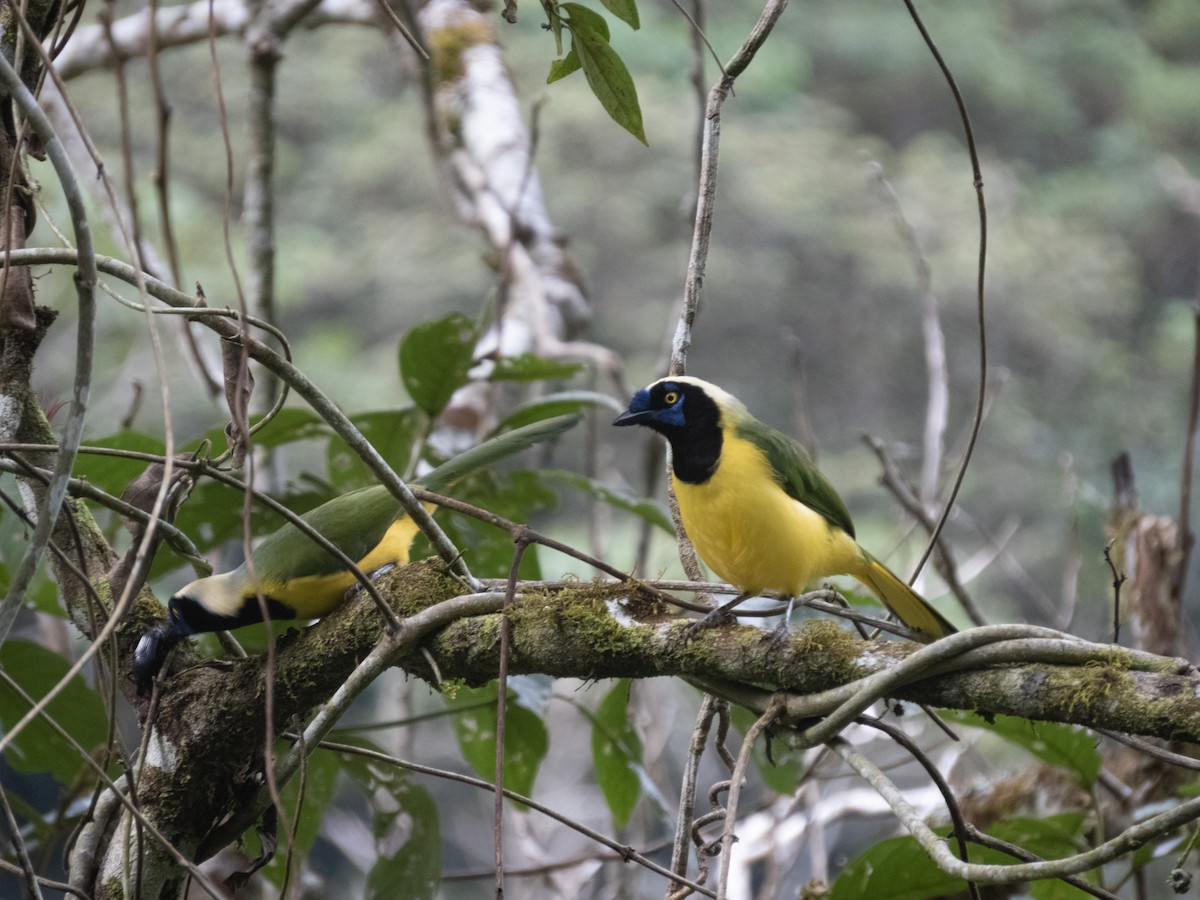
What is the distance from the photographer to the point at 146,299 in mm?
1620

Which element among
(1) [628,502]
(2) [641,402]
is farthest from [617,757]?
(2) [641,402]

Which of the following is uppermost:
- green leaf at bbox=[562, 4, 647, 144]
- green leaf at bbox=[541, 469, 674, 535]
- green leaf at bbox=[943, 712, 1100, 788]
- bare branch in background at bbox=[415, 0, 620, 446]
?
bare branch in background at bbox=[415, 0, 620, 446]

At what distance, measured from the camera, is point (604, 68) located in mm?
2033

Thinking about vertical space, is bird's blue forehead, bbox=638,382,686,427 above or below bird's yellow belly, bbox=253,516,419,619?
above

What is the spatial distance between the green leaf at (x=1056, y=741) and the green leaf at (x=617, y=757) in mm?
854

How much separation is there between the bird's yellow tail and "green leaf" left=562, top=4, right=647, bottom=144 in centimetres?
120

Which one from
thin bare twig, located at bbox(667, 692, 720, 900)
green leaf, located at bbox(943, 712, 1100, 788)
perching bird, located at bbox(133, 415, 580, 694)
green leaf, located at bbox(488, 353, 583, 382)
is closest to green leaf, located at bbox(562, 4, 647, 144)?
perching bird, located at bbox(133, 415, 580, 694)

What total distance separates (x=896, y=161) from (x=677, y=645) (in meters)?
17.1

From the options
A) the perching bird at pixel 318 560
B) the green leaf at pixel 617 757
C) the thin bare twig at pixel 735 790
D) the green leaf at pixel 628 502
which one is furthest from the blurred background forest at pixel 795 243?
the thin bare twig at pixel 735 790

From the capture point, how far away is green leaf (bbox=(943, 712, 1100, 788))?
2607 mm

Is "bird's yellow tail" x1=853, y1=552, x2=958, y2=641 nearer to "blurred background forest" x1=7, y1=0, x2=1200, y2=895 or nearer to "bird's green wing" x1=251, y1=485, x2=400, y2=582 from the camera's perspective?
"bird's green wing" x1=251, y1=485, x2=400, y2=582

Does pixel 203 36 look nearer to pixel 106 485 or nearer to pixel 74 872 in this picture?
pixel 106 485

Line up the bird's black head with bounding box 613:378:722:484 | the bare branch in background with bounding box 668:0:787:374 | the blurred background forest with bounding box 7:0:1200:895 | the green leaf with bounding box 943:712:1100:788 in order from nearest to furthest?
the bare branch in background with bounding box 668:0:787:374, the green leaf with bounding box 943:712:1100:788, the bird's black head with bounding box 613:378:722:484, the blurred background forest with bounding box 7:0:1200:895

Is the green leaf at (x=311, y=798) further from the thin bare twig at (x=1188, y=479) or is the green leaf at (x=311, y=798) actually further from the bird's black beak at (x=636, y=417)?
the thin bare twig at (x=1188, y=479)
